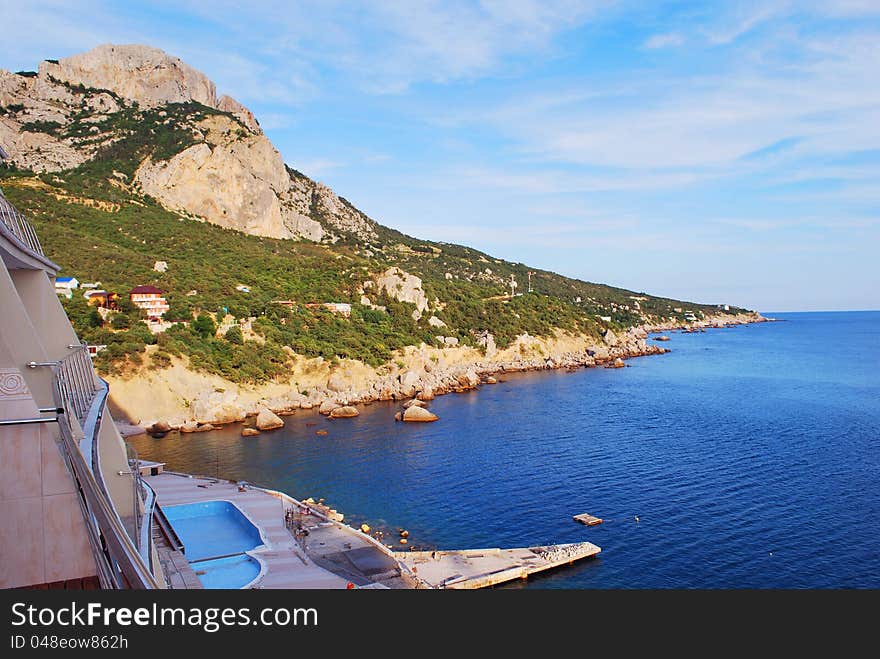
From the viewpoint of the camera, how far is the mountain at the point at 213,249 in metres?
50.1

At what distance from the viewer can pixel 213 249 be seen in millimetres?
69438

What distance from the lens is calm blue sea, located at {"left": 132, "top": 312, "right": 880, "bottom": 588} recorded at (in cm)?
2044

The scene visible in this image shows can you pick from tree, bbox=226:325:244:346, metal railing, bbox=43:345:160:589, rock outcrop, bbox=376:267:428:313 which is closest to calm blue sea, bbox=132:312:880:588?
tree, bbox=226:325:244:346

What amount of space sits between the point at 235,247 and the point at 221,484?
52084 mm

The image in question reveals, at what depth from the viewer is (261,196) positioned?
86312 millimetres

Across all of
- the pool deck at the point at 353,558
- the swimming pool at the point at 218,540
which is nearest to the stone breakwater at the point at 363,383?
the swimming pool at the point at 218,540

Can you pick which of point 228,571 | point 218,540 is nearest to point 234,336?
point 218,540

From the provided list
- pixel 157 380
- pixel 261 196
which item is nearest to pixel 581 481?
pixel 157 380

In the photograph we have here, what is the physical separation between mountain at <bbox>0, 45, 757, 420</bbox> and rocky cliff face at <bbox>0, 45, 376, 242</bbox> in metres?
0.24

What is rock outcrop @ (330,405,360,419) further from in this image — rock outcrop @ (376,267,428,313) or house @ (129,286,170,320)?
rock outcrop @ (376,267,428,313)

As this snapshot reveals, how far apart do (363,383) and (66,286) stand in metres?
24.9

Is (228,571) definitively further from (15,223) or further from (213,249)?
(213,249)

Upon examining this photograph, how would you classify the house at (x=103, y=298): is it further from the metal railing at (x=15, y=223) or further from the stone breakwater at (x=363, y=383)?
the metal railing at (x=15, y=223)

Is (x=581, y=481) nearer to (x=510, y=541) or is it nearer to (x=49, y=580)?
(x=510, y=541)
